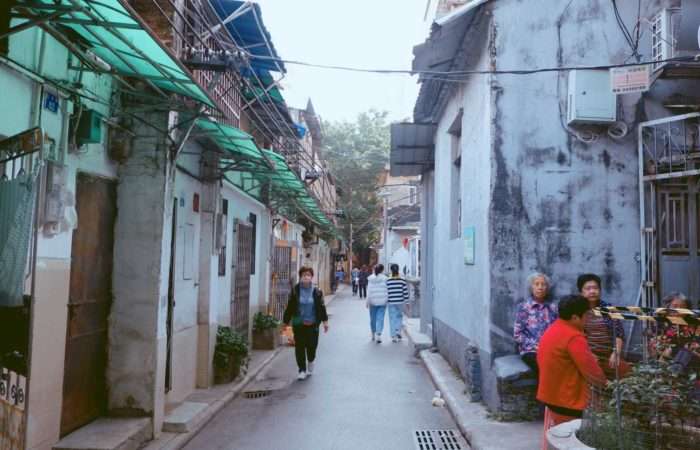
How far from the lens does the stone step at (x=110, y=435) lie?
539cm

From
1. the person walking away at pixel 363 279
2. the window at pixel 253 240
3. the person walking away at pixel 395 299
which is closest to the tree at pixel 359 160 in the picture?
the person walking away at pixel 363 279

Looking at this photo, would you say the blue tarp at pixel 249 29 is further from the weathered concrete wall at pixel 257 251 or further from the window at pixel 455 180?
the window at pixel 455 180

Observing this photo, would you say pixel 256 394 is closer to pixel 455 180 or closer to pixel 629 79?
pixel 455 180

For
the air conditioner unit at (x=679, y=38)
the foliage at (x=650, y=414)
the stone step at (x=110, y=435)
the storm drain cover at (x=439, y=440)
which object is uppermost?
the air conditioner unit at (x=679, y=38)

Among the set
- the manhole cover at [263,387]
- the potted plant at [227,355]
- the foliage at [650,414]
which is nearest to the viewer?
the foliage at [650,414]

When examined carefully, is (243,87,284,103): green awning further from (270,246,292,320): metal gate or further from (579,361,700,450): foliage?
(579,361,700,450): foliage

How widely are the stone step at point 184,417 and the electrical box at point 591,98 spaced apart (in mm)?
5869

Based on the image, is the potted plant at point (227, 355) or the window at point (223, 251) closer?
the potted plant at point (227, 355)

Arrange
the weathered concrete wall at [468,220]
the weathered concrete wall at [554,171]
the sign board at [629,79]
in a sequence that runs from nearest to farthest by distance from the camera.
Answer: the sign board at [629,79] < the weathered concrete wall at [554,171] < the weathered concrete wall at [468,220]

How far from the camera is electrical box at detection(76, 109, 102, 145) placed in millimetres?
5449

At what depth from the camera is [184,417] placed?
6.98 m

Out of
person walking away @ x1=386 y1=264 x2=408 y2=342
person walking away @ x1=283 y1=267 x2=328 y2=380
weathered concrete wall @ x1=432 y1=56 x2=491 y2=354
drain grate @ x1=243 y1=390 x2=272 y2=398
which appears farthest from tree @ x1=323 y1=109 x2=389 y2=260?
drain grate @ x1=243 y1=390 x2=272 y2=398

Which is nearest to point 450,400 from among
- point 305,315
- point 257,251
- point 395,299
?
point 305,315

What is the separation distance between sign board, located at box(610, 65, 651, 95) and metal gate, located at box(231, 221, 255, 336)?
6.92 metres
